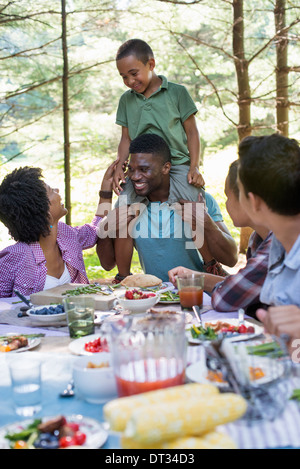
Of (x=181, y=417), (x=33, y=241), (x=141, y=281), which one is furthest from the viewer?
(x=33, y=241)

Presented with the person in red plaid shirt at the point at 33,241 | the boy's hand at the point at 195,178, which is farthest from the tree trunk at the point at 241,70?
the person in red plaid shirt at the point at 33,241

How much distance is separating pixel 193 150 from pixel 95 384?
2.91 metres

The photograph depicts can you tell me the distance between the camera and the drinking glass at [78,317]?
189 centimetres

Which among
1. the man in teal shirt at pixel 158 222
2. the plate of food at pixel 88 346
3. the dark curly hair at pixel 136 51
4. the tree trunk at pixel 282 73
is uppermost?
the tree trunk at pixel 282 73

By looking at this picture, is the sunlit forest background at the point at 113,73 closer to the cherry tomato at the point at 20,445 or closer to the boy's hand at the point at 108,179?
the boy's hand at the point at 108,179

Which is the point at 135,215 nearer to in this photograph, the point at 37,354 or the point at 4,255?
the point at 4,255

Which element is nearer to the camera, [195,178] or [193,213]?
[193,213]

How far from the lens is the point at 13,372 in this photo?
1.29 meters

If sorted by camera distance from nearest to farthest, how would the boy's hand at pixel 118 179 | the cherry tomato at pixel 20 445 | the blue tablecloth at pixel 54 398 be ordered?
the cherry tomato at pixel 20 445
the blue tablecloth at pixel 54 398
the boy's hand at pixel 118 179

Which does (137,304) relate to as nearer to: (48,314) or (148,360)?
(48,314)

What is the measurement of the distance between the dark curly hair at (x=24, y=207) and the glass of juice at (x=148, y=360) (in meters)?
1.94

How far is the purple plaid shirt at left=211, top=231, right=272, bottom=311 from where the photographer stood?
7.18 feet

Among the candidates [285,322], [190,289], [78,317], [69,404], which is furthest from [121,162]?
[69,404]

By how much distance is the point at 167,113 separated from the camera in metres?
3.91
